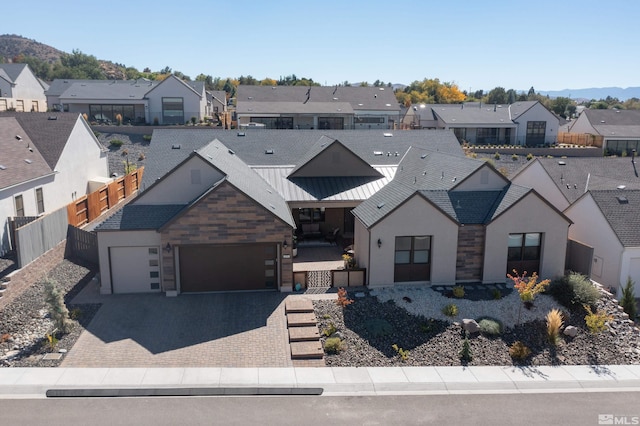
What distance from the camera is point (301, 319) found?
21109 millimetres

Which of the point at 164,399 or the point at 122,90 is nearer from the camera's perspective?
the point at 164,399

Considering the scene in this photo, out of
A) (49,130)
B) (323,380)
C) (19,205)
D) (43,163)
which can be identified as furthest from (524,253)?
(49,130)

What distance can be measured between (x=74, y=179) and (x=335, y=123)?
117 feet

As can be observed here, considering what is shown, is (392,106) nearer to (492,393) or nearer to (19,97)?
(19,97)

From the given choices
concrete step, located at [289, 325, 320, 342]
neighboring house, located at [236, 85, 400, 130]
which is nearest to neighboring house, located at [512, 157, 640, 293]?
concrete step, located at [289, 325, 320, 342]

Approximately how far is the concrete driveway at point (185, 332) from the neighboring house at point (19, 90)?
55498 millimetres

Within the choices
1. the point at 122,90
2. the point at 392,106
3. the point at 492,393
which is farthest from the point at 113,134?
the point at 492,393

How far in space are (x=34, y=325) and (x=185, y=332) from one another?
5908 millimetres

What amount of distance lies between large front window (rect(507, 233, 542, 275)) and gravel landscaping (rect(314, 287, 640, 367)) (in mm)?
2108

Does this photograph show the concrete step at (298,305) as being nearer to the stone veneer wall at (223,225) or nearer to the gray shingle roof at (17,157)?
the stone veneer wall at (223,225)

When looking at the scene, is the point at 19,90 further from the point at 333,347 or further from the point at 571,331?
the point at 571,331

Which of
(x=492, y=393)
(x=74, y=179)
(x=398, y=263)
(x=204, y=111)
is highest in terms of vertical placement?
(x=204, y=111)

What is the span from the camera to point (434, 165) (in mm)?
30719

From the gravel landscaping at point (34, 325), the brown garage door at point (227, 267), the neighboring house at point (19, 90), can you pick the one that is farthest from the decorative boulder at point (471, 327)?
the neighboring house at point (19, 90)
